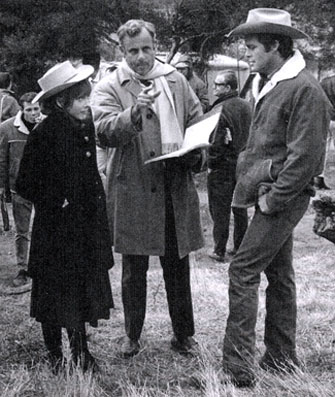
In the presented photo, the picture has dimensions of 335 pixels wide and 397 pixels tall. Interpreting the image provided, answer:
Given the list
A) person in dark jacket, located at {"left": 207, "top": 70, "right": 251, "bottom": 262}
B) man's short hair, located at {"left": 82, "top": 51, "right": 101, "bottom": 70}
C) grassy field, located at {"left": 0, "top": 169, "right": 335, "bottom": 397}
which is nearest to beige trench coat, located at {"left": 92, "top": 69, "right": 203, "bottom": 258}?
grassy field, located at {"left": 0, "top": 169, "right": 335, "bottom": 397}

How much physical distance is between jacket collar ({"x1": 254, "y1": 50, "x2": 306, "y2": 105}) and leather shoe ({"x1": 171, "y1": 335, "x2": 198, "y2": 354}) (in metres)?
1.78

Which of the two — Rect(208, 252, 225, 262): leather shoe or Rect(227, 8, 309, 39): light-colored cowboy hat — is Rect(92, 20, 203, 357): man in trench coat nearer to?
Rect(227, 8, 309, 39): light-colored cowboy hat

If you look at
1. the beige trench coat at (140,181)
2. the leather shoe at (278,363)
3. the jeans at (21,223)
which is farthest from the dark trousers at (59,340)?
the jeans at (21,223)

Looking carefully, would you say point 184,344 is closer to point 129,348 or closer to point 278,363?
point 129,348

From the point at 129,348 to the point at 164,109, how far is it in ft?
5.22

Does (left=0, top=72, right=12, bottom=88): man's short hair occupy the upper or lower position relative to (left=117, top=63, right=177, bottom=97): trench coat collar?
lower

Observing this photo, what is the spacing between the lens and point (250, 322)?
14.3 ft

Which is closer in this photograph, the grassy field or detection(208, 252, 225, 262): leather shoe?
the grassy field

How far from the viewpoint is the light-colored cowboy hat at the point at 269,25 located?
4.26 meters

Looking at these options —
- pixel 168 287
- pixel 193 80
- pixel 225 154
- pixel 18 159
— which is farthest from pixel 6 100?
pixel 168 287

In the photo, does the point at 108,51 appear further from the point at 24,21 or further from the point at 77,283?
the point at 77,283

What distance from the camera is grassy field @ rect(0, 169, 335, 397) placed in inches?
164

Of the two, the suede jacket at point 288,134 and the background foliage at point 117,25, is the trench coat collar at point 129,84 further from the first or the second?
the background foliage at point 117,25

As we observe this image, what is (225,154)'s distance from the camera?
27.8ft
